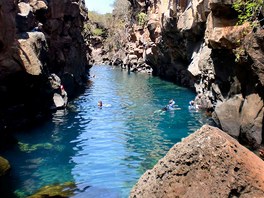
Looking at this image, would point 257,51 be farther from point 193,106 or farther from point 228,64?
point 193,106

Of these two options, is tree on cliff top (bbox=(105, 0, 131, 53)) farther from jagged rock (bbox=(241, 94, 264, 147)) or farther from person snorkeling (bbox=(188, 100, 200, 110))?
jagged rock (bbox=(241, 94, 264, 147))

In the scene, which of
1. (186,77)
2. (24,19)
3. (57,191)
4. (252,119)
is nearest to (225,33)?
(252,119)

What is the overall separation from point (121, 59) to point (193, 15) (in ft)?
198

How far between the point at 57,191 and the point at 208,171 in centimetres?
1032

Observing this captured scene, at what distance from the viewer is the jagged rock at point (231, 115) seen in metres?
20.7

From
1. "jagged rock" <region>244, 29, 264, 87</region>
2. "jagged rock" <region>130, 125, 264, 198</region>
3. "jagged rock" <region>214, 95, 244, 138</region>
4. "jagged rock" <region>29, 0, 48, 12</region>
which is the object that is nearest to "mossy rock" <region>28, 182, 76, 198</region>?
"jagged rock" <region>130, 125, 264, 198</region>

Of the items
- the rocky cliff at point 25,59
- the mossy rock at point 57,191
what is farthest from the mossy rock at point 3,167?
the rocky cliff at point 25,59

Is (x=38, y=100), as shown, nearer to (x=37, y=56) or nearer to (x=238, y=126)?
(x=37, y=56)

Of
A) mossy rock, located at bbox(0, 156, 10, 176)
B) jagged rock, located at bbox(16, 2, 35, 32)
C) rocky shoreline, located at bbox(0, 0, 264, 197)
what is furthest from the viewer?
jagged rock, located at bbox(16, 2, 35, 32)

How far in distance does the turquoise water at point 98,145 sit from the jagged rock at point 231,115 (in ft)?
10.3

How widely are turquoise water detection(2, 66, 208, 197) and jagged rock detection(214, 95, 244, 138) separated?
123 inches

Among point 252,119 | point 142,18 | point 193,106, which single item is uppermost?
point 142,18

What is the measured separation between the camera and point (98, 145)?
22094 mm

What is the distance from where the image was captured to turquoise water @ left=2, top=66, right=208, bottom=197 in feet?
53.3
